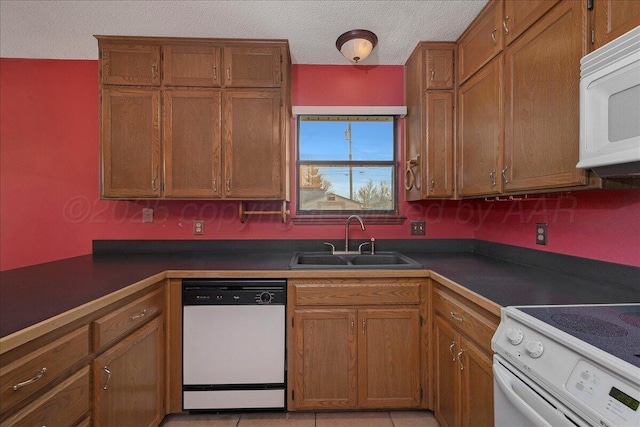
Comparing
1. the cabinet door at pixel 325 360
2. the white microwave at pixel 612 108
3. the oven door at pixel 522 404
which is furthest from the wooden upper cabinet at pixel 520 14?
the cabinet door at pixel 325 360

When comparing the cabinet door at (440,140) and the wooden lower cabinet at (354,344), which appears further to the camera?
the cabinet door at (440,140)

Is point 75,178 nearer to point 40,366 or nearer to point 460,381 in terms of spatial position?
point 40,366

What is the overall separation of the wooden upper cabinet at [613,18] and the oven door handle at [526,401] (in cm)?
121

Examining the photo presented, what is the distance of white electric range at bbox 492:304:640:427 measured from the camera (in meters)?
0.66

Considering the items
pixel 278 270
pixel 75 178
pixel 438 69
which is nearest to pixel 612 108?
pixel 438 69

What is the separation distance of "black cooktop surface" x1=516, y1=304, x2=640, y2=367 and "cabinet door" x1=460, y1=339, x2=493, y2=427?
1.10 ft

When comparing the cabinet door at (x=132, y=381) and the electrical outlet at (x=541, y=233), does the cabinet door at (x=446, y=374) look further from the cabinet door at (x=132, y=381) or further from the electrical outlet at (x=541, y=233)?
the cabinet door at (x=132, y=381)

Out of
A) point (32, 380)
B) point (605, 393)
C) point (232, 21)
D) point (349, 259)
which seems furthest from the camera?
point (349, 259)

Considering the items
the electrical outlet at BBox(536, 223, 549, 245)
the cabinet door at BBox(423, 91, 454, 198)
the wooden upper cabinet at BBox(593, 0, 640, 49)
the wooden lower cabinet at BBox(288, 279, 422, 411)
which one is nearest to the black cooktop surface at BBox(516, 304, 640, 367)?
the electrical outlet at BBox(536, 223, 549, 245)

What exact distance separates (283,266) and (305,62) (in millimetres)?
1687

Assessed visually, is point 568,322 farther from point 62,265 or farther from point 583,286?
point 62,265

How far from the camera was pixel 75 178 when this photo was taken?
2.27 metres

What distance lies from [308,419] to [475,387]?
1.01 m

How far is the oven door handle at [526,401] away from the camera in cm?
77
